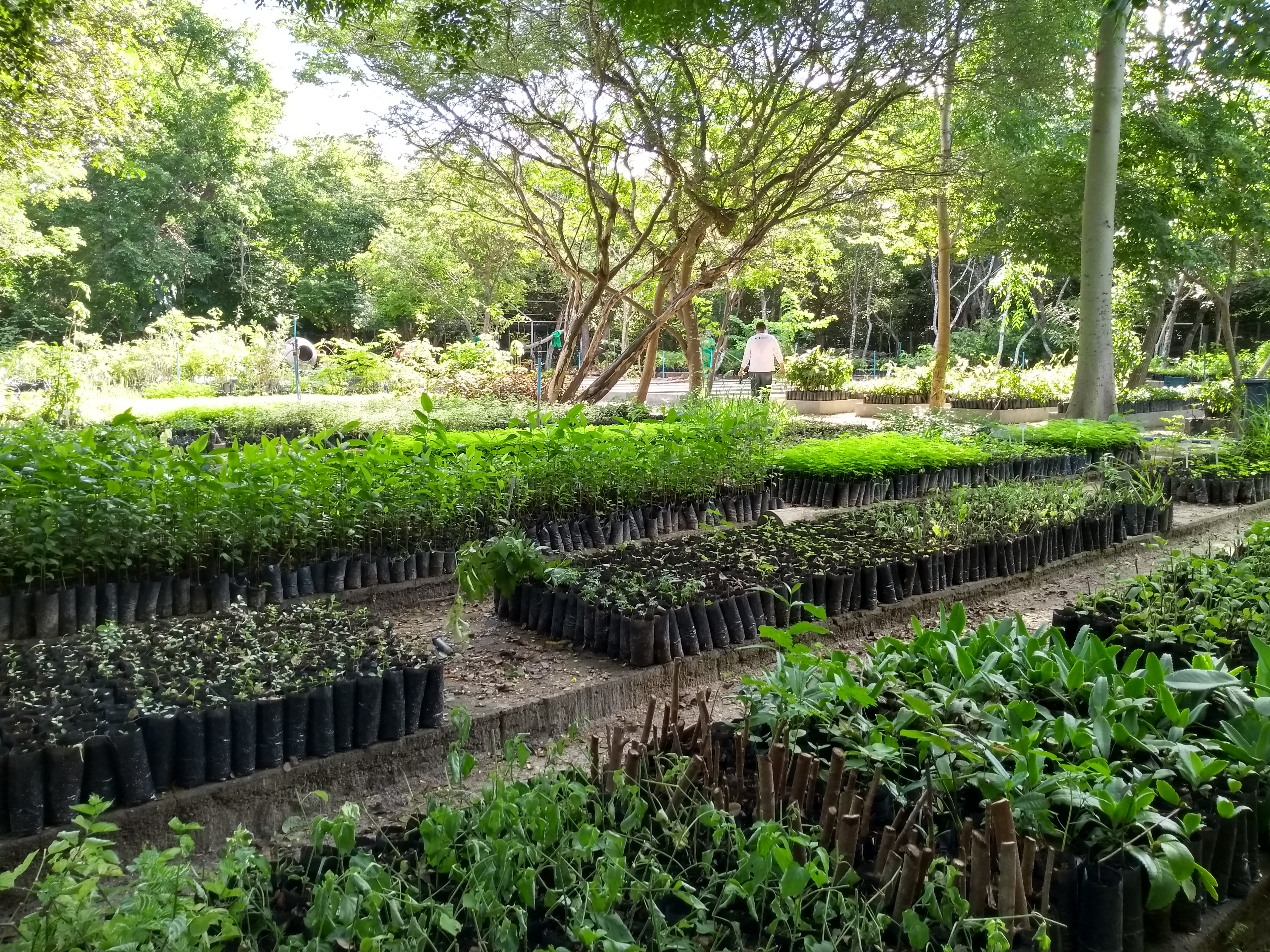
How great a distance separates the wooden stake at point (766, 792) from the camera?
227 cm

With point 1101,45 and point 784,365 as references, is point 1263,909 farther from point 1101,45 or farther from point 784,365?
point 784,365

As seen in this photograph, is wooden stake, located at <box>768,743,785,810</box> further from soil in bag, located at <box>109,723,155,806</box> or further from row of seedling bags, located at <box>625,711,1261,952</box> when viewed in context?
soil in bag, located at <box>109,723,155,806</box>

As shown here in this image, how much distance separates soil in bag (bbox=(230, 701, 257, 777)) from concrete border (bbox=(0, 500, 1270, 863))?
0.04 meters

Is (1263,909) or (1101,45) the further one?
(1101,45)

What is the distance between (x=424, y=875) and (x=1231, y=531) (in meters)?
8.51

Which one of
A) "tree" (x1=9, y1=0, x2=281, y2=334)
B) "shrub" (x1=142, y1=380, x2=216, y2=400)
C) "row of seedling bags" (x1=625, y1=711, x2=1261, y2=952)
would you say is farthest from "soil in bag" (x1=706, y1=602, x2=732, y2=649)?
"tree" (x1=9, y1=0, x2=281, y2=334)

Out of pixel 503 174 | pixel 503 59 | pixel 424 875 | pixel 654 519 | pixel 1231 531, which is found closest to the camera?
pixel 424 875

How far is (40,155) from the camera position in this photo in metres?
12.0

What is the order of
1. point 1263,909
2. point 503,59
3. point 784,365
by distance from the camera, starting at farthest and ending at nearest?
point 784,365, point 503,59, point 1263,909

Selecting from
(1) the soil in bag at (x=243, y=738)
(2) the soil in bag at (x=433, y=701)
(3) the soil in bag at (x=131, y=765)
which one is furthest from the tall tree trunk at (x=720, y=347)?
(3) the soil in bag at (x=131, y=765)

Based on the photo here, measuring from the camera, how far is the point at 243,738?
3.11 meters

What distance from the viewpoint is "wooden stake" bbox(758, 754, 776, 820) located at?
227cm

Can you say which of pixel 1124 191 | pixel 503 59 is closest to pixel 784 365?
pixel 1124 191

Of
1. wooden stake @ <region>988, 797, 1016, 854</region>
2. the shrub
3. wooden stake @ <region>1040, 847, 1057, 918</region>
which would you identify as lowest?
wooden stake @ <region>1040, 847, 1057, 918</region>
